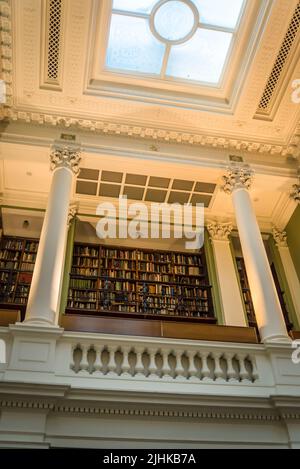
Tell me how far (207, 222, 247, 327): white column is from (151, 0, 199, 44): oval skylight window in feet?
11.2

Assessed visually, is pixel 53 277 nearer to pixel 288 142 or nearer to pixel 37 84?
pixel 37 84

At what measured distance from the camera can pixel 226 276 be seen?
7.44 metres

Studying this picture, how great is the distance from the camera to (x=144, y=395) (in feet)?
13.1

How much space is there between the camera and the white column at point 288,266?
7.45 metres

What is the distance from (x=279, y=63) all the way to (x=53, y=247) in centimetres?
420

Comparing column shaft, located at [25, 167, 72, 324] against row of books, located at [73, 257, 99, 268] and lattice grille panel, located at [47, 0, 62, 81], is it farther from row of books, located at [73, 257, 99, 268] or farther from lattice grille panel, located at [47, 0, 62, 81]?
row of books, located at [73, 257, 99, 268]

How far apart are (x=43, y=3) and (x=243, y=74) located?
9.73 feet

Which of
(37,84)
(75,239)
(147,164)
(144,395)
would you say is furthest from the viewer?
(75,239)

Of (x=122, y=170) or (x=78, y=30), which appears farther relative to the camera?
(x=122, y=170)

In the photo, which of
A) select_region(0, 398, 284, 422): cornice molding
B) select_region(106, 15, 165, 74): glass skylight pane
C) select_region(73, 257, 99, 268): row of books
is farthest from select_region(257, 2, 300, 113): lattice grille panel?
select_region(0, 398, 284, 422): cornice molding

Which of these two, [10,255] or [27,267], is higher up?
[10,255]

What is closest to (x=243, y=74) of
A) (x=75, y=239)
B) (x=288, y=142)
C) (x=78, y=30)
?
(x=288, y=142)

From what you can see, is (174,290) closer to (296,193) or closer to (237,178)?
(237,178)

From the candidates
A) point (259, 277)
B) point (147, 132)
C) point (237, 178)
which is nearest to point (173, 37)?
point (147, 132)
